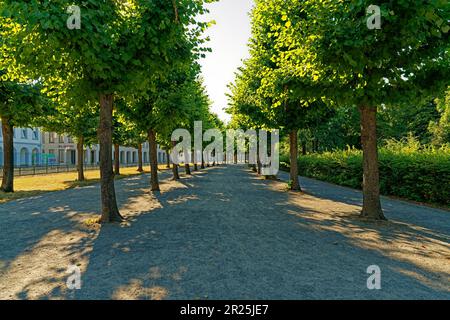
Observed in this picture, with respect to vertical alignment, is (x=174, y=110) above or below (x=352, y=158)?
above

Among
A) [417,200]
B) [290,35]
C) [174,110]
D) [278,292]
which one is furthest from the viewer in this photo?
[174,110]

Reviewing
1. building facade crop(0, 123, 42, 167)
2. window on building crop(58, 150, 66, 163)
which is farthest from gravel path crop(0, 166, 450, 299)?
window on building crop(58, 150, 66, 163)

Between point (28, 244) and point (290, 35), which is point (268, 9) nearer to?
point (290, 35)

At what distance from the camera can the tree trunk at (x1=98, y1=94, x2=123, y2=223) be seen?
9016mm

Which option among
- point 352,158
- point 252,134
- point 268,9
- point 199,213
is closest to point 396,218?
point 199,213

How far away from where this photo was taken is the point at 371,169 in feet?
30.6

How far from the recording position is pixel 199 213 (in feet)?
34.1

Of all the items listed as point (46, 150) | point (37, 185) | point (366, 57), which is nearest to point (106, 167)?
point (366, 57)

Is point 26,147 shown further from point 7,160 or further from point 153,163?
point 153,163

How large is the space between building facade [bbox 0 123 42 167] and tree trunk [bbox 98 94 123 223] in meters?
54.7

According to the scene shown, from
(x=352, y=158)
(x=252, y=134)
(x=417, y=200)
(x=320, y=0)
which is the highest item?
(x=320, y=0)

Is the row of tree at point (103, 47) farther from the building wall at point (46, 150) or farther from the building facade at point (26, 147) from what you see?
the building facade at point (26, 147)

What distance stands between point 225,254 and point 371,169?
5.78 metres

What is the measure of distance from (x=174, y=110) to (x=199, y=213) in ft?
22.7
